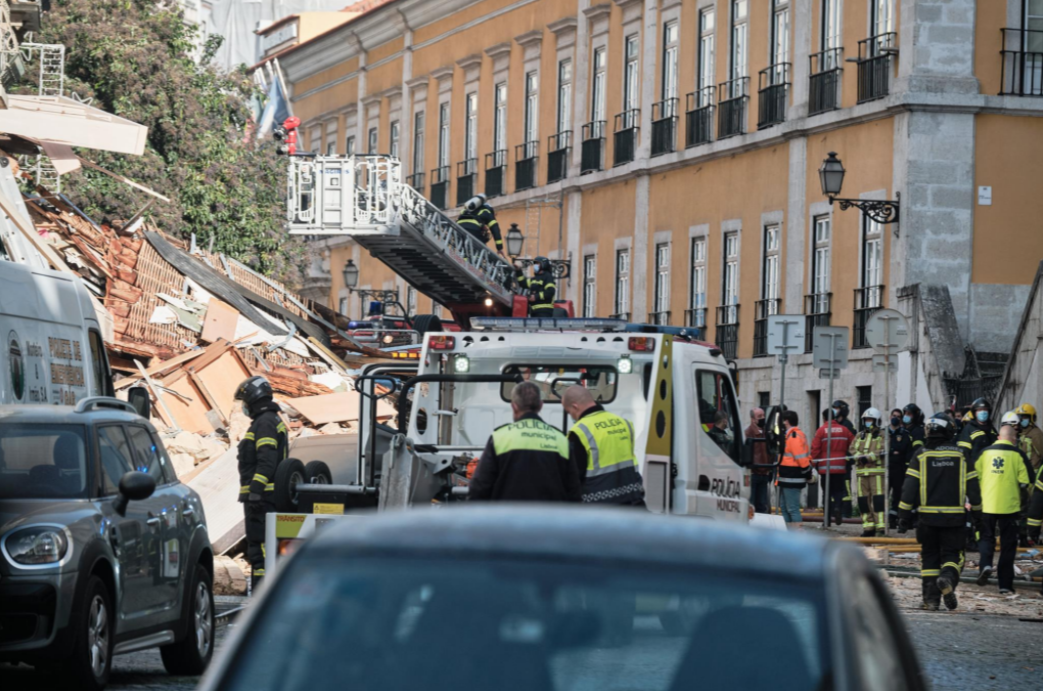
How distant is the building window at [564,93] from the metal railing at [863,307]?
15.4 m

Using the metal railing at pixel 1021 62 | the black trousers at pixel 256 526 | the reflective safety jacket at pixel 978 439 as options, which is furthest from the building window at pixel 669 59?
the black trousers at pixel 256 526

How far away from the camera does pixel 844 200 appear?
32.8 m

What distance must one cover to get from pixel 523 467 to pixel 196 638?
2606mm

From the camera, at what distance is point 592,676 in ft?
15.3

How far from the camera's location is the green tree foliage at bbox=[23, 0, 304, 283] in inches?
1869

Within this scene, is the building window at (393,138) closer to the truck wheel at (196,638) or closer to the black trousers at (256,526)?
the black trousers at (256,526)

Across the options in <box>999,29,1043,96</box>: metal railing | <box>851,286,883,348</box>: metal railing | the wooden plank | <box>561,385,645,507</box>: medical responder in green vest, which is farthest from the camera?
<box>851,286,883,348</box>: metal railing

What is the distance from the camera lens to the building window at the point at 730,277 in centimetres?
4412

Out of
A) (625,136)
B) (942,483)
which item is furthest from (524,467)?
(625,136)

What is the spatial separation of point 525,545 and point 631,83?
149 ft

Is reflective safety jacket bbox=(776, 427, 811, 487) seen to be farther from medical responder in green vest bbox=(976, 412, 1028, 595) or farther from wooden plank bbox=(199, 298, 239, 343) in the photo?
wooden plank bbox=(199, 298, 239, 343)

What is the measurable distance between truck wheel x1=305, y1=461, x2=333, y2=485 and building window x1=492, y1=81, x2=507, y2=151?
133 ft

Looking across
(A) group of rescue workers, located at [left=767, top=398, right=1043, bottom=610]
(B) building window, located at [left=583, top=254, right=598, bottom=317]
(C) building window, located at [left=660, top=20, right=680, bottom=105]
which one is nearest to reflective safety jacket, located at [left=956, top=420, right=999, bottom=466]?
(A) group of rescue workers, located at [left=767, top=398, right=1043, bottom=610]

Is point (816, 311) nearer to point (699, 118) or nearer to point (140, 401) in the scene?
point (699, 118)
